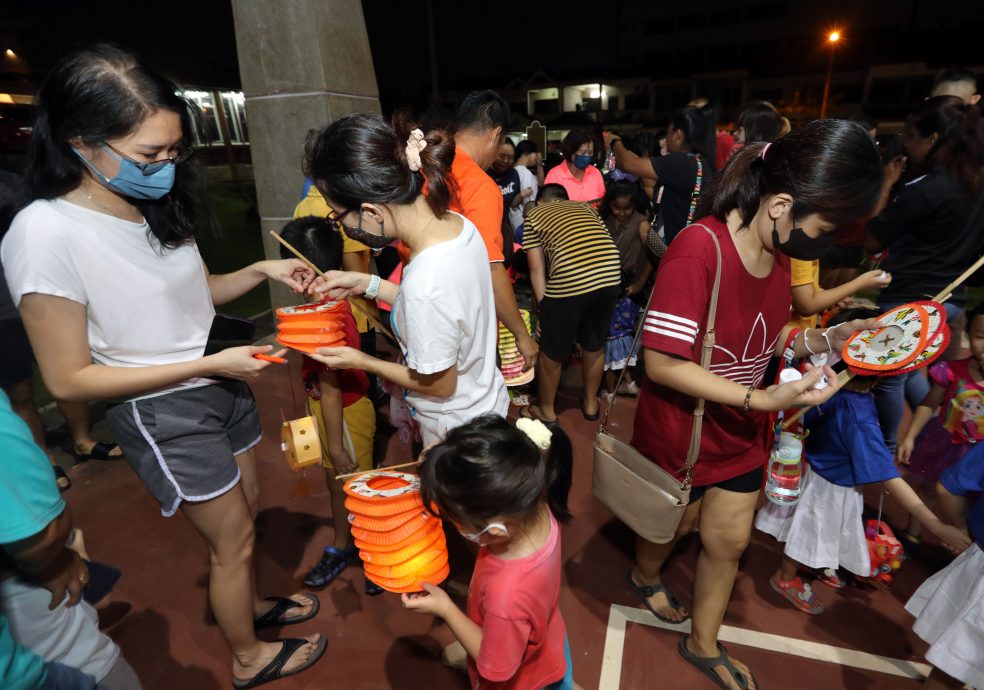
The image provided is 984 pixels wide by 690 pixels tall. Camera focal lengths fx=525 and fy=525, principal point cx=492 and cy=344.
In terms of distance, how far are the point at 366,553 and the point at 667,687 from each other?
143 centimetres

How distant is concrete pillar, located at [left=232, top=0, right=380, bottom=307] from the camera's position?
4.71m

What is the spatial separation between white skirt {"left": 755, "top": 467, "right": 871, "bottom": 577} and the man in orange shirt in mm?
1490

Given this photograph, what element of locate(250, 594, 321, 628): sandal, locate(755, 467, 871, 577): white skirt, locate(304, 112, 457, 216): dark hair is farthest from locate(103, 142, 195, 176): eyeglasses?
locate(755, 467, 871, 577): white skirt

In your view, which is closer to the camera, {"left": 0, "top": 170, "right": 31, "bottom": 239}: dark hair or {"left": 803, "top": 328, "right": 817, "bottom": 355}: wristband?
{"left": 803, "top": 328, "right": 817, "bottom": 355}: wristband

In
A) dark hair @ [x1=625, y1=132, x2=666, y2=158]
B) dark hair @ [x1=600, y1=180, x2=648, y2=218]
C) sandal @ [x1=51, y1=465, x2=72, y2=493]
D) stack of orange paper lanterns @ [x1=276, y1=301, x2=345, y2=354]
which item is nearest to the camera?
stack of orange paper lanterns @ [x1=276, y1=301, x2=345, y2=354]

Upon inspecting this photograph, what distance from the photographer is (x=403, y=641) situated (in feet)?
7.86

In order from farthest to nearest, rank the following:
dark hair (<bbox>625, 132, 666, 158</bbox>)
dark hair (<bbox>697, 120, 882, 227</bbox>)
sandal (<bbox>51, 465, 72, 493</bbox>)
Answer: dark hair (<bbox>625, 132, 666, 158</bbox>), sandal (<bbox>51, 465, 72, 493</bbox>), dark hair (<bbox>697, 120, 882, 227</bbox>)

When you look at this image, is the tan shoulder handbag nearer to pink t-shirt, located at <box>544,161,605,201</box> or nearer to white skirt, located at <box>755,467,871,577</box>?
white skirt, located at <box>755,467,871,577</box>

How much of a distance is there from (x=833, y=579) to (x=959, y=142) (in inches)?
93.3

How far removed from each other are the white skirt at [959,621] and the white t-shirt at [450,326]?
1744mm

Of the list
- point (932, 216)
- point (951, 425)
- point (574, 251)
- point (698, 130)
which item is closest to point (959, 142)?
point (932, 216)

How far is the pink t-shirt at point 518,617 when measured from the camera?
4.58 ft

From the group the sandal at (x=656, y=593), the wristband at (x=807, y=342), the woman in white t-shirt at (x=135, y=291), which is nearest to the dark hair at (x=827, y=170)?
the wristband at (x=807, y=342)

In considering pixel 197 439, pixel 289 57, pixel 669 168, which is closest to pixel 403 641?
pixel 197 439
